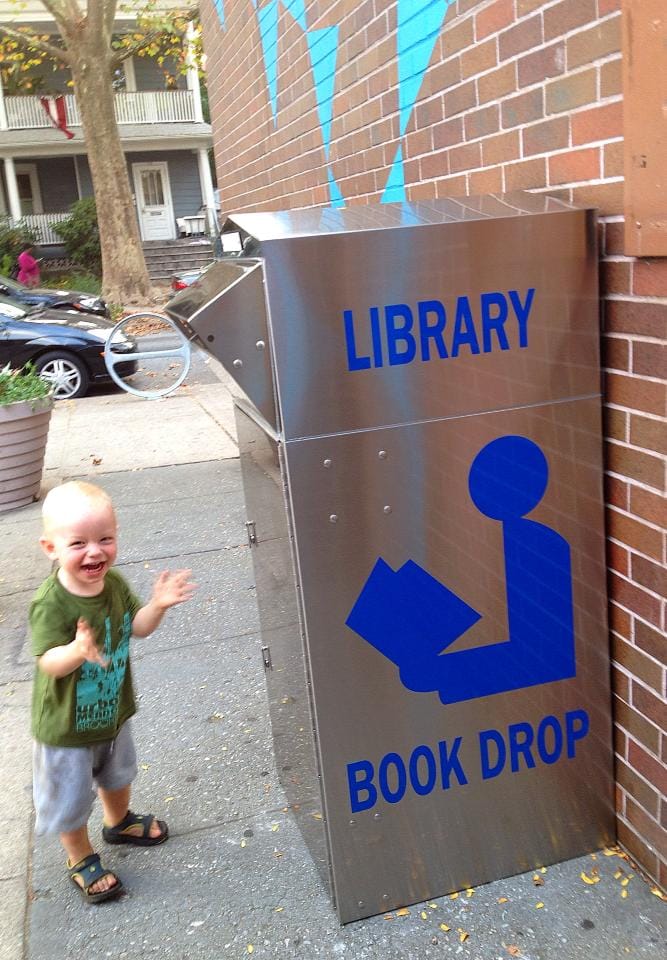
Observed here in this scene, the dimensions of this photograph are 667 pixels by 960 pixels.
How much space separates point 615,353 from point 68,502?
1.44 m

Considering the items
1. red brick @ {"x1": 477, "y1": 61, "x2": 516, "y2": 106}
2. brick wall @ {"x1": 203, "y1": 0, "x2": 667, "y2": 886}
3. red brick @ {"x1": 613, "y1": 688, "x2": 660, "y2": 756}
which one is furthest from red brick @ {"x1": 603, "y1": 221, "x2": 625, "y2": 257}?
red brick @ {"x1": 613, "y1": 688, "x2": 660, "y2": 756}

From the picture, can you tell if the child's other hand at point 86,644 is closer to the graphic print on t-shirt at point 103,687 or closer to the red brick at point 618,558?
the graphic print on t-shirt at point 103,687

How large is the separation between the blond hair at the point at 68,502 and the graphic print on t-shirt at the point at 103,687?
0.32 metres

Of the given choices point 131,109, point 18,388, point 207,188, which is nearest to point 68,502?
point 18,388

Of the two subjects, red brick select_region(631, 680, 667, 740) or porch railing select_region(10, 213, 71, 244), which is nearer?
red brick select_region(631, 680, 667, 740)

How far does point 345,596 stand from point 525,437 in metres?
0.60

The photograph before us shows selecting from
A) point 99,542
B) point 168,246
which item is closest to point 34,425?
point 99,542

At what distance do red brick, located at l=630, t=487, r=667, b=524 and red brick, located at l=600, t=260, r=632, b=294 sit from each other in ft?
1.62

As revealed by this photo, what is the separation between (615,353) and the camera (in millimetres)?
2266

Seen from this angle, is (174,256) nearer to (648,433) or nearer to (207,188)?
(207,188)

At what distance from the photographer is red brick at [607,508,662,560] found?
2.20m

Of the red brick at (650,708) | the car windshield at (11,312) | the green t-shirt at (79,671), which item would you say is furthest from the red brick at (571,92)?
the car windshield at (11,312)

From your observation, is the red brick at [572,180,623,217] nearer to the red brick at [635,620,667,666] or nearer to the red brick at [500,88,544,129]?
the red brick at [500,88,544,129]

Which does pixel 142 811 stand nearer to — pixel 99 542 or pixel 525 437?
pixel 99 542
